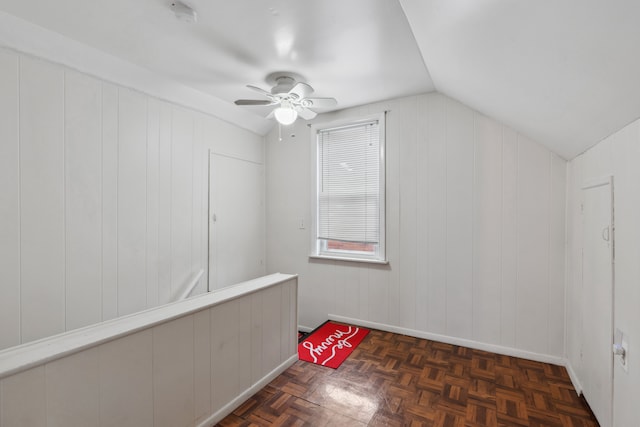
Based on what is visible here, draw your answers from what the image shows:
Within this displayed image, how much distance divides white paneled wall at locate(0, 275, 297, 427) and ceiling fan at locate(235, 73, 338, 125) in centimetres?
139

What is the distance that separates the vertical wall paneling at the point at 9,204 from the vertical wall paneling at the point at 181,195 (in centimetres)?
109

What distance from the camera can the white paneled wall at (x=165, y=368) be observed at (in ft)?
3.51

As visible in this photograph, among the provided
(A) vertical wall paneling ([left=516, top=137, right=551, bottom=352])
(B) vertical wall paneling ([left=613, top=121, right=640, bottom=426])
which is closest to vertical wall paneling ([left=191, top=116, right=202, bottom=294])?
(A) vertical wall paneling ([left=516, top=137, right=551, bottom=352])

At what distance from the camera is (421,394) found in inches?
79.9

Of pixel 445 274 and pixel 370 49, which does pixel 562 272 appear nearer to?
pixel 445 274

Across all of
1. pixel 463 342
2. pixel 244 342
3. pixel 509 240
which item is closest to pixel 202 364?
pixel 244 342

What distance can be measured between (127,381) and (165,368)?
182mm

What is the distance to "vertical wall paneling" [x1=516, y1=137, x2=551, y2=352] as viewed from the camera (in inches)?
97.1

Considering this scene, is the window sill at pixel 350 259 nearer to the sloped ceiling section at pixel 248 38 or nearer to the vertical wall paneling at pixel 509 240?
the vertical wall paneling at pixel 509 240

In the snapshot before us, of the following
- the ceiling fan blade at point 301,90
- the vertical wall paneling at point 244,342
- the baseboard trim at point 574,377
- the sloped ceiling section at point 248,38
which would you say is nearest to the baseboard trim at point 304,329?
the vertical wall paneling at point 244,342

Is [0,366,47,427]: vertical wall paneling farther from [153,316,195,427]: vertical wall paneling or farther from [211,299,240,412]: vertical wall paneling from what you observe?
[211,299,240,412]: vertical wall paneling

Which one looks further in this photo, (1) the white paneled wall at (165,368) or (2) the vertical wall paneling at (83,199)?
(2) the vertical wall paneling at (83,199)

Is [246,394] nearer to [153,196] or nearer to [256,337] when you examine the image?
[256,337]

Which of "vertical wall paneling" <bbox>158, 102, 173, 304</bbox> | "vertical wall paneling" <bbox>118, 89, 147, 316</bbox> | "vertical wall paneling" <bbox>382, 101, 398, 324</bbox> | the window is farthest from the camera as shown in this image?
the window
